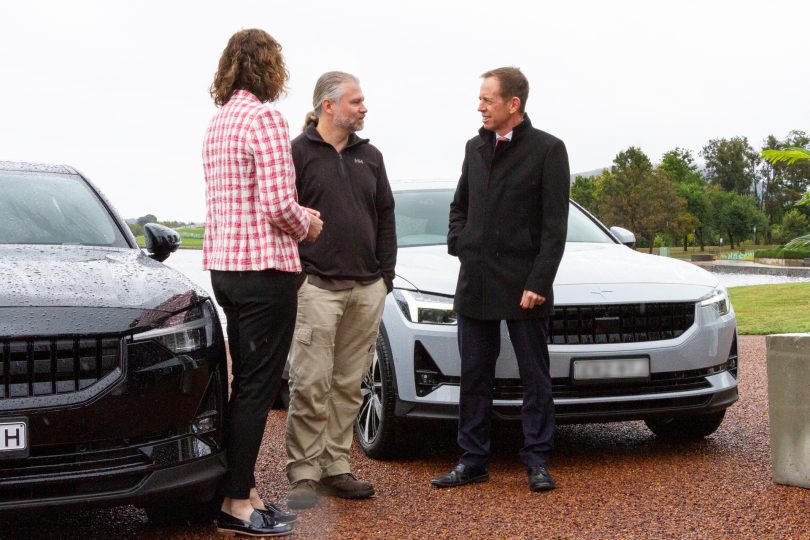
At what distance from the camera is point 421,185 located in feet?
21.6

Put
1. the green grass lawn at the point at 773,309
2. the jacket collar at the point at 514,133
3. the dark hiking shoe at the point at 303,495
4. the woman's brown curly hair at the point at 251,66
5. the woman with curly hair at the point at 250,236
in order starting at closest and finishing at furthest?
the woman with curly hair at the point at 250,236 < the woman's brown curly hair at the point at 251,66 < the dark hiking shoe at the point at 303,495 < the jacket collar at the point at 514,133 < the green grass lawn at the point at 773,309

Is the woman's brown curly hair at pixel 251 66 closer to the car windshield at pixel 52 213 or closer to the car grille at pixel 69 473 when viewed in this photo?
the car windshield at pixel 52 213

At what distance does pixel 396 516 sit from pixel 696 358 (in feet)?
6.06

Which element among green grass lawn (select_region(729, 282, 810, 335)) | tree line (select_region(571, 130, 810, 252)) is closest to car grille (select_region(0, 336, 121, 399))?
green grass lawn (select_region(729, 282, 810, 335))

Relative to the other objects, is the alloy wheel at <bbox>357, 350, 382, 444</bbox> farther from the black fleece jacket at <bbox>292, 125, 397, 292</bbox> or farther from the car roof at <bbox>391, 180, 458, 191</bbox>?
the car roof at <bbox>391, 180, 458, 191</bbox>

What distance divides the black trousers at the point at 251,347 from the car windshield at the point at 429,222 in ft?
7.15

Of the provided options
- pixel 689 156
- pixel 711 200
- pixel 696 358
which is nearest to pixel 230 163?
pixel 696 358

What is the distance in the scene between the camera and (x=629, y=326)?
16.3 ft

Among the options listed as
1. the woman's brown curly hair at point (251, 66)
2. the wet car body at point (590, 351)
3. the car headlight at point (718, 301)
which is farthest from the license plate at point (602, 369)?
the woman's brown curly hair at point (251, 66)

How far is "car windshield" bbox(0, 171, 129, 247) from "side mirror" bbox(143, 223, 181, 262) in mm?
135

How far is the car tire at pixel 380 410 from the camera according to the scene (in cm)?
499

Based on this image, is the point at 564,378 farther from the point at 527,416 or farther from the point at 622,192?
the point at 622,192

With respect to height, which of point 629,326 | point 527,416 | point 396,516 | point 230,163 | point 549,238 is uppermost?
point 230,163

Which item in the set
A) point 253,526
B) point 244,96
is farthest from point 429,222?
point 253,526
